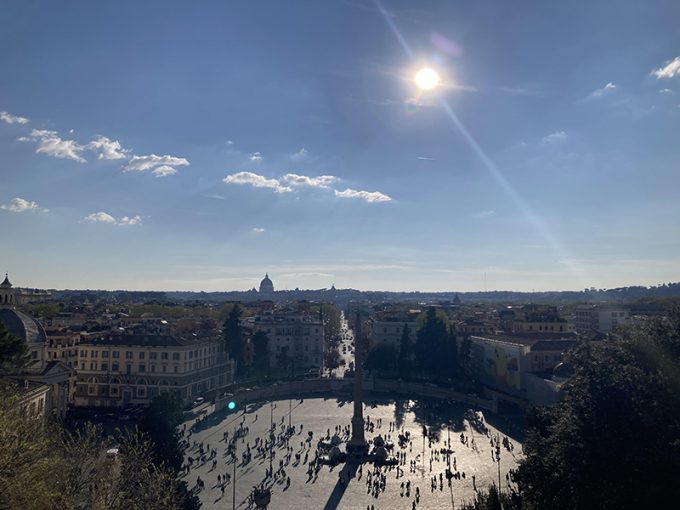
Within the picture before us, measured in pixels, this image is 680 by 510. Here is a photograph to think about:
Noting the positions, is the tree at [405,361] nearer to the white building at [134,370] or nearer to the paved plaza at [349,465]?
the paved plaza at [349,465]

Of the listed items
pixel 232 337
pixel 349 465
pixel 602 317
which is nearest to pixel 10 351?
Result: pixel 349 465

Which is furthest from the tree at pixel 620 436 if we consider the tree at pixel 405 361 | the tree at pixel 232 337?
the tree at pixel 232 337

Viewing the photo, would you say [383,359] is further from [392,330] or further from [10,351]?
[10,351]

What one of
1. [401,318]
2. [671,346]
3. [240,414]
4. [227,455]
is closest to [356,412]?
[227,455]

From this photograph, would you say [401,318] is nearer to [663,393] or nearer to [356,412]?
[356,412]

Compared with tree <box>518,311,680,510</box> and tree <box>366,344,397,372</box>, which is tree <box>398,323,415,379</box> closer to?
tree <box>366,344,397,372</box>

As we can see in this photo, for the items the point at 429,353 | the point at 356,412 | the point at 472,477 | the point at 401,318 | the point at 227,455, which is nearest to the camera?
the point at 472,477
